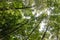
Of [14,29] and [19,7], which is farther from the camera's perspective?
[19,7]

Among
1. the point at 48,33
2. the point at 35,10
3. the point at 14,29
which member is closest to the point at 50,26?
the point at 48,33

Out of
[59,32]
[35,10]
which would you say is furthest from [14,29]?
[59,32]

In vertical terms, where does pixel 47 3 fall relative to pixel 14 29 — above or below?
above

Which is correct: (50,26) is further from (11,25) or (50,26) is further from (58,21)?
(11,25)

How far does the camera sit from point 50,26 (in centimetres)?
182

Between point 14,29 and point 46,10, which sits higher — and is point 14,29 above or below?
below

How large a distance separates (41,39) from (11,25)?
36cm

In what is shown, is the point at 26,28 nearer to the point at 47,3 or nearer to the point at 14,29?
the point at 14,29

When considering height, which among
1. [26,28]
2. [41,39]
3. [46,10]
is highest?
[46,10]

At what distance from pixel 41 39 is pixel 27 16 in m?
0.31

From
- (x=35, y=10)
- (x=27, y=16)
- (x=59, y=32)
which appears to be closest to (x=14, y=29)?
(x=27, y=16)

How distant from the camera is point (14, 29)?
5.69 feet

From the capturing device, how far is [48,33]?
1.79 meters

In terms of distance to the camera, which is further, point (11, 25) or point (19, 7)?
point (19, 7)
